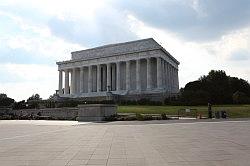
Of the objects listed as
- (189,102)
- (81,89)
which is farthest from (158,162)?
(81,89)

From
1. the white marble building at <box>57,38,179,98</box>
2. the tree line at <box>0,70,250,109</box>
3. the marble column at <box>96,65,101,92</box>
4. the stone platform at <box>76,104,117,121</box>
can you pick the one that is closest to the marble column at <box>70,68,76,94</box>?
the white marble building at <box>57,38,179,98</box>

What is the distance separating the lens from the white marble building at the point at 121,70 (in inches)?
4294

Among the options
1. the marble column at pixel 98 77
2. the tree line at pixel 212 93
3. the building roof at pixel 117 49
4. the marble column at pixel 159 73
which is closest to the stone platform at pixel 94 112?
the tree line at pixel 212 93

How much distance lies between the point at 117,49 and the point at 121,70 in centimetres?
748

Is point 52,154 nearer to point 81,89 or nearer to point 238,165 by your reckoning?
point 238,165

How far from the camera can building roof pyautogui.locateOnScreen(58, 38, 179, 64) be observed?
367ft

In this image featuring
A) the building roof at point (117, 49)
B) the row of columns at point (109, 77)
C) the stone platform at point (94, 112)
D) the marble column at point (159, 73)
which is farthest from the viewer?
the building roof at point (117, 49)

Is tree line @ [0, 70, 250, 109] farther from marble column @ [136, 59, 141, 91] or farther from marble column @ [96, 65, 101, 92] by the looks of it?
marble column @ [96, 65, 101, 92]

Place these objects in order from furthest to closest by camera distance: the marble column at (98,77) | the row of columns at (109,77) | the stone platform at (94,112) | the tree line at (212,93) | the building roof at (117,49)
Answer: the marble column at (98,77)
the building roof at (117,49)
the row of columns at (109,77)
the tree line at (212,93)
the stone platform at (94,112)

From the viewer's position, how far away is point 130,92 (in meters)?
107

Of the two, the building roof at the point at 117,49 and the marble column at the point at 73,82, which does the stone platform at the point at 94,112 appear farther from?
the marble column at the point at 73,82

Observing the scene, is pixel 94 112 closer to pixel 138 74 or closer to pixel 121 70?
pixel 138 74

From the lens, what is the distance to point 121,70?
121 meters

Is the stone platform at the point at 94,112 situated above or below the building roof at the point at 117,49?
below
